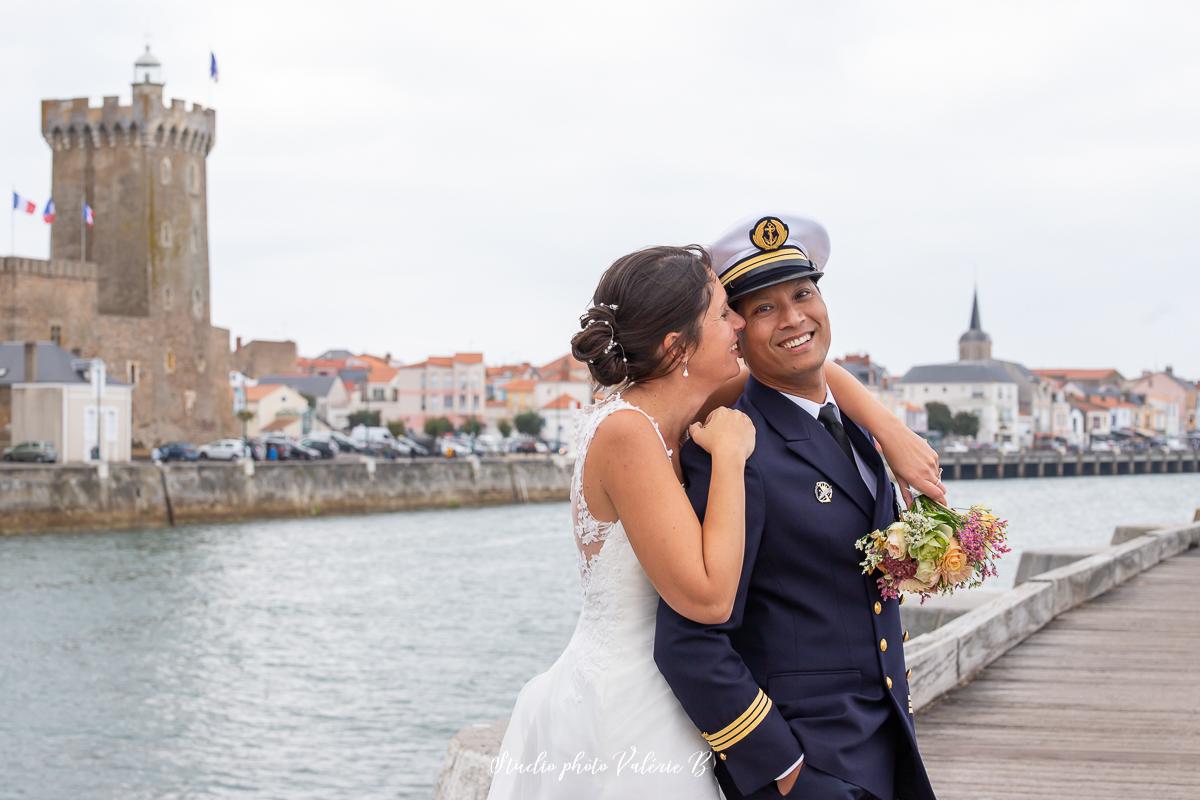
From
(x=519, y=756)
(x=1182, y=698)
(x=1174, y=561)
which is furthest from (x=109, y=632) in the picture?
(x=519, y=756)

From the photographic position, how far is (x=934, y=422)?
436ft

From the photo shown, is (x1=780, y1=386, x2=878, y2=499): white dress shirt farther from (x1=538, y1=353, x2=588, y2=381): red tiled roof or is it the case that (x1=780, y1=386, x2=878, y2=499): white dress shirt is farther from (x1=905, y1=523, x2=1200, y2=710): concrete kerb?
(x1=538, y1=353, x2=588, y2=381): red tiled roof

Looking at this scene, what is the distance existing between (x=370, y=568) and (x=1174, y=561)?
85.9ft

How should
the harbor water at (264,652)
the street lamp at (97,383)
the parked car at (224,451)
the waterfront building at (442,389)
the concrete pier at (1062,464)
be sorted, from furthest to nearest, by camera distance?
the waterfront building at (442,389) < the concrete pier at (1062,464) < the parked car at (224,451) < the street lamp at (97,383) < the harbor water at (264,652)

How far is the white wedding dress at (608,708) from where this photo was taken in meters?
2.66

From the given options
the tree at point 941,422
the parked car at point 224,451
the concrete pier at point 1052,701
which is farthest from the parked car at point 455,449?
the tree at point 941,422

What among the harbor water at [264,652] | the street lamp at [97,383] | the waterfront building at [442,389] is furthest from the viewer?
the waterfront building at [442,389]

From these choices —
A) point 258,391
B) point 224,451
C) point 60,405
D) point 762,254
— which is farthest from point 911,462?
point 258,391

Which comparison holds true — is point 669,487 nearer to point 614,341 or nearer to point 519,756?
point 614,341

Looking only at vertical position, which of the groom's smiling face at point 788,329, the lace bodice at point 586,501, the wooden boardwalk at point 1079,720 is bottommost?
the wooden boardwalk at point 1079,720

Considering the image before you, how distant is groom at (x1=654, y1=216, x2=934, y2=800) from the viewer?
2580 mm

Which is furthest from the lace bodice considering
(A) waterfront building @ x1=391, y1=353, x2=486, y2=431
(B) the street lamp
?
(A) waterfront building @ x1=391, y1=353, x2=486, y2=431

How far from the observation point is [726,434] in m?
2.68

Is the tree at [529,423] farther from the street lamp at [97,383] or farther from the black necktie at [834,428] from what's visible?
the black necktie at [834,428]
